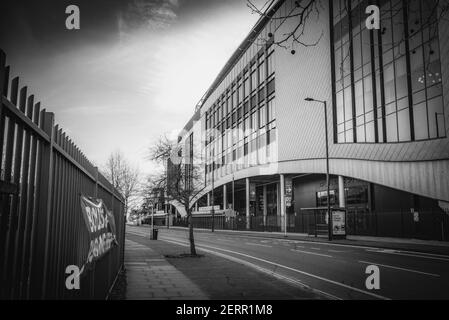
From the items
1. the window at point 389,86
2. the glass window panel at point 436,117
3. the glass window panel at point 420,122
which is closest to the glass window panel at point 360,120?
the window at point 389,86

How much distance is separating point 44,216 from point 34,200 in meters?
0.22

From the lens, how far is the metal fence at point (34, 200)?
7.58 ft

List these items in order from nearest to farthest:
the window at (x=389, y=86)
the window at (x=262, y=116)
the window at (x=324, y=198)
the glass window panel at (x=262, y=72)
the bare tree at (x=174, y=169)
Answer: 1. the bare tree at (x=174, y=169)
2. the window at (x=389, y=86)
3. the window at (x=324, y=198)
4. the window at (x=262, y=116)
5. the glass window panel at (x=262, y=72)

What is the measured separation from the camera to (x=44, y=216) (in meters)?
2.95

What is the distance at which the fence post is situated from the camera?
283cm

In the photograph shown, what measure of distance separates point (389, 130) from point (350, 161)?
15.0ft

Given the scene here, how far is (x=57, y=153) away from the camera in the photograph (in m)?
3.41

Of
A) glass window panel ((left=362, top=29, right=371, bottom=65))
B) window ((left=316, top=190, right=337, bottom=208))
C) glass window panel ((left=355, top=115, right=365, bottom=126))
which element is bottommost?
window ((left=316, top=190, right=337, bottom=208))

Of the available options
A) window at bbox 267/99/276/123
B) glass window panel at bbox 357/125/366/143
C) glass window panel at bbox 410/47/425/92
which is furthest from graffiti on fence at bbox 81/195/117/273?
window at bbox 267/99/276/123

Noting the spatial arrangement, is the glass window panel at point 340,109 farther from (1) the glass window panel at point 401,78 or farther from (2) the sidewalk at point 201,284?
(2) the sidewalk at point 201,284

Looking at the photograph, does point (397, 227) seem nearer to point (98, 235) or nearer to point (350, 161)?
point (350, 161)

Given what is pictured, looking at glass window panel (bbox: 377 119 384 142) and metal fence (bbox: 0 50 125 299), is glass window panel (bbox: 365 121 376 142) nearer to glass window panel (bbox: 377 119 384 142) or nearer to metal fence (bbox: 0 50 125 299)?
glass window panel (bbox: 377 119 384 142)

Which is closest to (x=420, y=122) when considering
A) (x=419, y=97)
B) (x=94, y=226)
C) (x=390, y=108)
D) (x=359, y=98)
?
(x=419, y=97)

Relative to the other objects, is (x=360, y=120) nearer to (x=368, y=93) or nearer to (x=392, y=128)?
(x=368, y=93)
